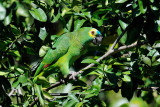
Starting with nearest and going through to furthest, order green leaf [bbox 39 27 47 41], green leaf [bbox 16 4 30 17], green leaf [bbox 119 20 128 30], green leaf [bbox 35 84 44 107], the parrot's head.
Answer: green leaf [bbox 16 4 30 17], green leaf [bbox 35 84 44 107], green leaf [bbox 39 27 47 41], green leaf [bbox 119 20 128 30], the parrot's head

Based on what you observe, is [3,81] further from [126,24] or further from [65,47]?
[126,24]

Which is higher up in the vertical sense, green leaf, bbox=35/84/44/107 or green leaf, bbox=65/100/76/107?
green leaf, bbox=35/84/44/107

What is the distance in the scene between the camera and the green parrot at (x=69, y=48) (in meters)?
2.82

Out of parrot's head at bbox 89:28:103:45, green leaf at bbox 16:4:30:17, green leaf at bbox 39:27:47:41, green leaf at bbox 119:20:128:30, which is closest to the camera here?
green leaf at bbox 16:4:30:17

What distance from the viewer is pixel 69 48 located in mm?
2996

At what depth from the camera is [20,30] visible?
2244 mm

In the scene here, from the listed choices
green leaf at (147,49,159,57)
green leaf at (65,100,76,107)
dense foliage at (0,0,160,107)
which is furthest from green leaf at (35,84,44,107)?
green leaf at (147,49,159,57)

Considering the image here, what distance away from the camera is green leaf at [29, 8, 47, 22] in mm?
1948

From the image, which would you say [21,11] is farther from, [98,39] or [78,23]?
[98,39]

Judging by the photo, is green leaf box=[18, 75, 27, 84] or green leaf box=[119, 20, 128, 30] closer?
green leaf box=[18, 75, 27, 84]

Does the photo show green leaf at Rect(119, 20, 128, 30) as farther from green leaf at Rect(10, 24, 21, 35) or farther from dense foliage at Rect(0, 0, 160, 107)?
green leaf at Rect(10, 24, 21, 35)

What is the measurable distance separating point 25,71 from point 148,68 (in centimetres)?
121

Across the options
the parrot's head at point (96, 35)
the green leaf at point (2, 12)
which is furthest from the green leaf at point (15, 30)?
the parrot's head at point (96, 35)

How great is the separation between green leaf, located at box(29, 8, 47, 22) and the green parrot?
845 mm
